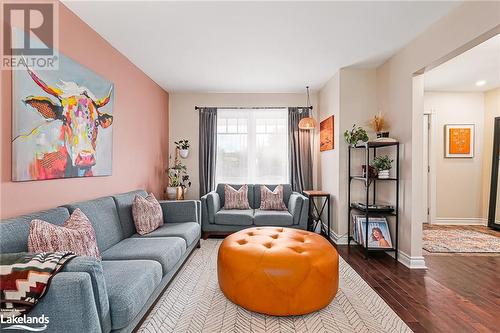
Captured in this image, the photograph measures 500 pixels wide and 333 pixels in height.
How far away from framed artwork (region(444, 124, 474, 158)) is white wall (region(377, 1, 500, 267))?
8.31 feet

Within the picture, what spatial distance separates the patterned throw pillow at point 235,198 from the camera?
450cm

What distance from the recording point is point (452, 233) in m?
4.50

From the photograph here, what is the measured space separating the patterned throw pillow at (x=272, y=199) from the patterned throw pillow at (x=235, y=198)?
0.28m

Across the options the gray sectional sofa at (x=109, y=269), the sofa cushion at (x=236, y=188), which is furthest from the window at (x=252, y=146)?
the gray sectional sofa at (x=109, y=269)

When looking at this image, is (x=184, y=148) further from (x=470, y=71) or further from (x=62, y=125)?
(x=470, y=71)

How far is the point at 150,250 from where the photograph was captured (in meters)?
2.28

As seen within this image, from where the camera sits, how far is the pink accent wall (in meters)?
1.81

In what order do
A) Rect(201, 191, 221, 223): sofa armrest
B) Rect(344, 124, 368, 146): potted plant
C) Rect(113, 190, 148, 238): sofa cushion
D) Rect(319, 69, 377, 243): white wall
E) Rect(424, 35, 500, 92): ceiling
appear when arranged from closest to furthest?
Rect(113, 190, 148, 238): sofa cushion
Rect(424, 35, 500, 92): ceiling
Rect(344, 124, 368, 146): potted plant
Rect(319, 69, 377, 243): white wall
Rect(201, 191, 221, 223): sofa armrest

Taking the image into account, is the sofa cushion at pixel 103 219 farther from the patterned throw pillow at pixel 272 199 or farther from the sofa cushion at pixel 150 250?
the patterned throw pillow at pixel 272 199

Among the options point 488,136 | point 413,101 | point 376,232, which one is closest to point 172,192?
point 376,232

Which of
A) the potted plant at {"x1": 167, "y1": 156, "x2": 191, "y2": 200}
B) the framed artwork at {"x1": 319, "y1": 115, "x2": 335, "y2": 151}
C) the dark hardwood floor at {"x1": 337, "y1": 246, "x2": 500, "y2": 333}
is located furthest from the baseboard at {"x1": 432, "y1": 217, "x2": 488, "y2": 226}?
the potted plant at {"x1": 167, "y1": 156, "x2": 191, "y2": 200}

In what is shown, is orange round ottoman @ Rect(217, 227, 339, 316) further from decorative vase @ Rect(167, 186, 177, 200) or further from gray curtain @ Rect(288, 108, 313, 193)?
gray curtain @ Rect(288, 108, 313, 193)

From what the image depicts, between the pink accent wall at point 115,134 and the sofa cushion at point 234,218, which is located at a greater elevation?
the pink accent wall at point 115,134

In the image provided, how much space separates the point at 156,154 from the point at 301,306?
351cm
